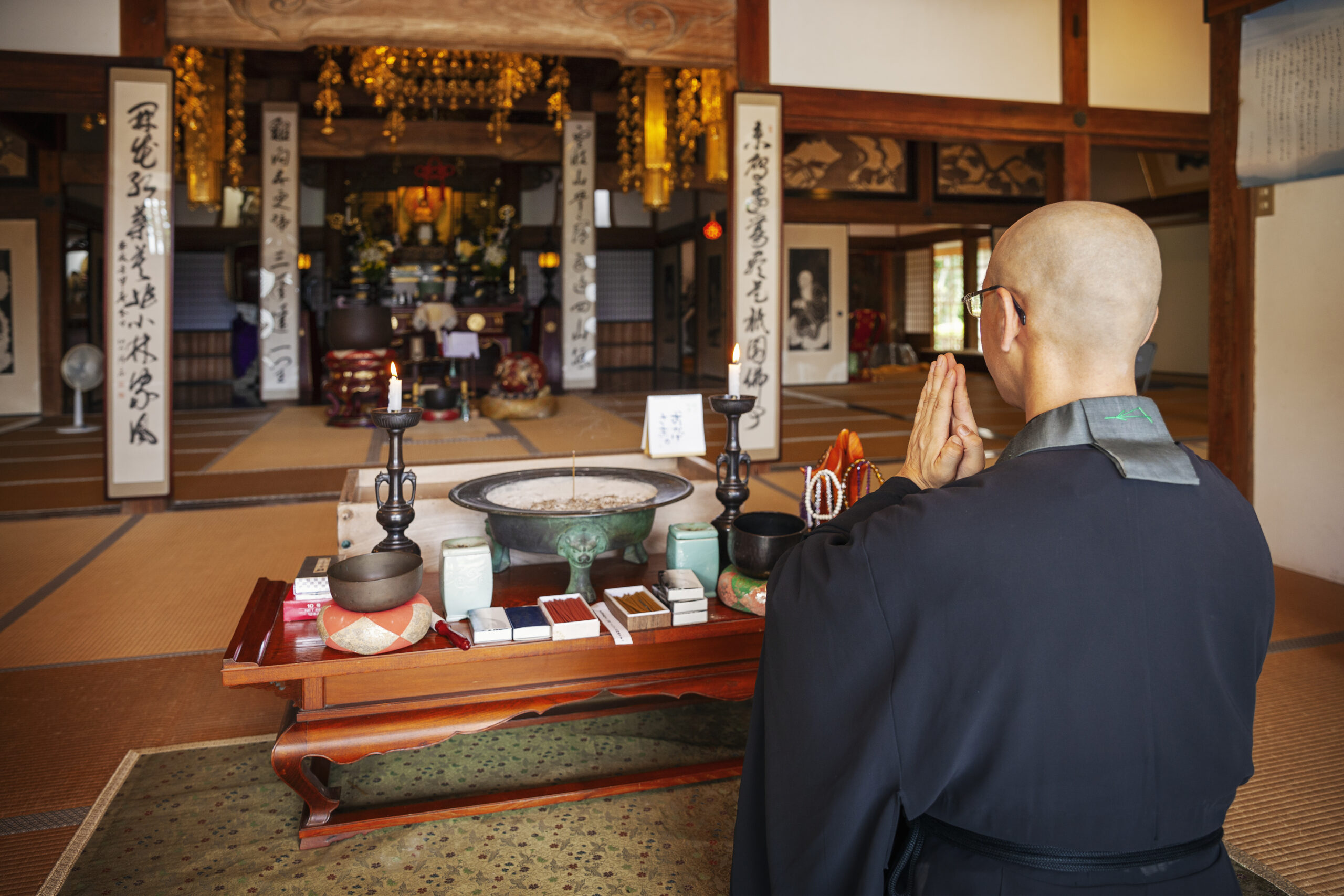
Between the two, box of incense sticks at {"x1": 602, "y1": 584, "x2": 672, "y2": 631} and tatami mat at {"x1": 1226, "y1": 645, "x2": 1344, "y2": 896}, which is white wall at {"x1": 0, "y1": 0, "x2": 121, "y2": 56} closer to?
box of incense sticks at {"x1": 602, "y1": 584, "x2": 672, "y2": 631}

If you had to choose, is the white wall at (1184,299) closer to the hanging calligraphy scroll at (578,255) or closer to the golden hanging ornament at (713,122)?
the golden hanging ornament at (713,122)

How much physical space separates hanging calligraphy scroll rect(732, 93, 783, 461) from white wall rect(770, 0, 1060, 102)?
255 mm

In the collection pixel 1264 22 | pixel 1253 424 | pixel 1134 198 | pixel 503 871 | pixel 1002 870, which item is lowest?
pixel 503 871

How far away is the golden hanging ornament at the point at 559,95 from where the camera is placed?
7699mm

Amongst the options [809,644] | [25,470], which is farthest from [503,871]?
[25,470]

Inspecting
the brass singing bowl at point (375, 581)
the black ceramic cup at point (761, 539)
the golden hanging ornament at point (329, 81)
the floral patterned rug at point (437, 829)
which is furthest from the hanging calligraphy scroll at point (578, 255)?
the brass singing bowl at point (375, 581)

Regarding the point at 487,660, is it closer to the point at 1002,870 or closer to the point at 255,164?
→ the point at 1002,870

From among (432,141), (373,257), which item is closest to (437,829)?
(373,257)

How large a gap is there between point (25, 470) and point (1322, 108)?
237 inches

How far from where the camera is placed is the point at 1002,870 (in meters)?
0.84

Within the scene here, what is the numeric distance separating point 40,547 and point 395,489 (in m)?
2.43

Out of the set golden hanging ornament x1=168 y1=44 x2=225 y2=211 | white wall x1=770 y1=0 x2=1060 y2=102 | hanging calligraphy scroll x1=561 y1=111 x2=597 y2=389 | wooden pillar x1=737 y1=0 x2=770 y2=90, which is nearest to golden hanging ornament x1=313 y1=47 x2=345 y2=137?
golden hanging ornament x1=168 y1=44 x2=225 y2=211

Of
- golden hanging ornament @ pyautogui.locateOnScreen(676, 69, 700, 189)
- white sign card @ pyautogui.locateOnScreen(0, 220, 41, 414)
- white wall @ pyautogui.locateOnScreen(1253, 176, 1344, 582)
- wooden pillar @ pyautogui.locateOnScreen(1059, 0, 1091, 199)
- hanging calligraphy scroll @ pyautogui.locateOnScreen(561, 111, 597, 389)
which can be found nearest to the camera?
white wall @ pyautogui.locateOnScreen(1253, 176, 1344, 582)

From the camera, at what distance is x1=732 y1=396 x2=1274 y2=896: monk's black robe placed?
80 cm
